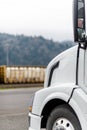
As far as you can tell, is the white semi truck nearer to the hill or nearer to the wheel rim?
the wheel rim

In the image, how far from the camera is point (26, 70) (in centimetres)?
4384

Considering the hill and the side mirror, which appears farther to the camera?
the hill

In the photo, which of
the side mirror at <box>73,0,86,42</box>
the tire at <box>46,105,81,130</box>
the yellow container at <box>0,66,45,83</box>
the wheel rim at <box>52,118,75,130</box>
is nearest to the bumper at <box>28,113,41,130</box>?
the tire at <box>46,105,81,130</box>

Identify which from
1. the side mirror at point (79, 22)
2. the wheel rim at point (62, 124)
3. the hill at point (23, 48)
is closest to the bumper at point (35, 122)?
the wheel rim at point (62, 124)

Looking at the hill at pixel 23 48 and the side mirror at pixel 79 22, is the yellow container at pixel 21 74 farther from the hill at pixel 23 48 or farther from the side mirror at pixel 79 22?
the hill at pixel 23 48

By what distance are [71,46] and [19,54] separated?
172 m

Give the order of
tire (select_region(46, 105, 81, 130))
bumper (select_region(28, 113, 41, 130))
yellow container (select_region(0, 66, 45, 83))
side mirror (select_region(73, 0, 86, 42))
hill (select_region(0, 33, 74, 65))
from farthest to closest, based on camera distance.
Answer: hill (select_region(0, 33, 74, 65)), yellow container (select_region(0, 66, 45, 83)), bumper (select_region(28, 113, 41, 130)), tire (select_region(46, 105, 81, 130)), side mirror (select_region(73, 0, 86, 42))

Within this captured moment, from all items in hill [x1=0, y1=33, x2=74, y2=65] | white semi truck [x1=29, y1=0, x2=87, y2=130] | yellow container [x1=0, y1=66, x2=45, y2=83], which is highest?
white semi truck [x1=29, y1=0, x2=87, y2=130]

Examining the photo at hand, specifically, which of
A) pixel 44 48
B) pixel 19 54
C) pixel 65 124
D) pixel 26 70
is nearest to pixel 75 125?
pixel 65 124

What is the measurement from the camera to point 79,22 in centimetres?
639

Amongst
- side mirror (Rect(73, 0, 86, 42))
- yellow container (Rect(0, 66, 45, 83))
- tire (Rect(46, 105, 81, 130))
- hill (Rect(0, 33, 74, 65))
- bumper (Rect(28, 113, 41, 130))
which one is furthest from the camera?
hill (Rect(0, 33, 74, 65))

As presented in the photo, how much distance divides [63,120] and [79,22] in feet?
4.75

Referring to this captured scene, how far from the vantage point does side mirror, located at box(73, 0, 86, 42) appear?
6.36 metres

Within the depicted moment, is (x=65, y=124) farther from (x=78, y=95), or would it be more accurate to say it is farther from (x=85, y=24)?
(x=85, y=24)
